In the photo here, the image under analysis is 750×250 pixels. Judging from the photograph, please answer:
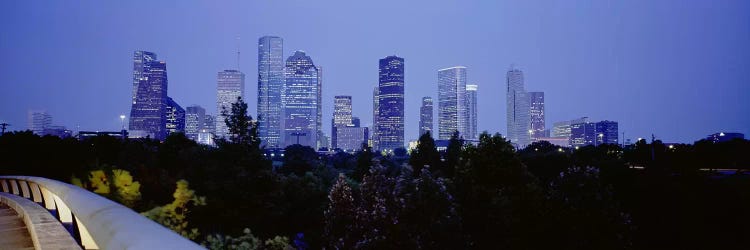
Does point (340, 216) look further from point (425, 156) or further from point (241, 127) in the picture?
point (425, 156)

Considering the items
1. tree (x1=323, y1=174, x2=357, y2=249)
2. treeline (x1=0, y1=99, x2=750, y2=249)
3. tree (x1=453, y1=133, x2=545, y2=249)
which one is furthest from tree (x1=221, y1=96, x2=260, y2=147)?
tree (x1=453, y1=133, x2=545, y2=249)

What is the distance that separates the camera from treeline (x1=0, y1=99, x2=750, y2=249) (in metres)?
19.6

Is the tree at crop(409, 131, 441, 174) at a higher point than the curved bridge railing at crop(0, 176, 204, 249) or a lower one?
lower

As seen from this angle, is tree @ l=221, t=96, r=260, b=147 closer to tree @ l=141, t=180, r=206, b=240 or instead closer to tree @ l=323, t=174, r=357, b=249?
tree @ l=141, t=180, r=206, b=240

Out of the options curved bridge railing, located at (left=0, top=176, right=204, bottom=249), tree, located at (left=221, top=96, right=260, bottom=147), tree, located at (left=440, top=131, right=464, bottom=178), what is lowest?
tree, located at (left=440, top=131, right=464, bottom=178)

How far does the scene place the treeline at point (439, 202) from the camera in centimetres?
1958

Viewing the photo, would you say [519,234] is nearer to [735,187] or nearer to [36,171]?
[735,187]

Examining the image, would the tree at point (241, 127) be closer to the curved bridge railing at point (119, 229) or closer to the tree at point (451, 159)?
the tree at point (451, 159)

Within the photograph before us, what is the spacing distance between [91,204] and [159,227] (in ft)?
4.62

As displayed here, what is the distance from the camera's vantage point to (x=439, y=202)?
1952 centimetres

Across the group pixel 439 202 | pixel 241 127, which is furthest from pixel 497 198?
pixel 241 127

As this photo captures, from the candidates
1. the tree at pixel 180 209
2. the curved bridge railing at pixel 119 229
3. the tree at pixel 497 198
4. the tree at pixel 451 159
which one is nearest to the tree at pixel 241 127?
the tree at pixel 180 209

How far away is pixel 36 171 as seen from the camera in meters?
31.7

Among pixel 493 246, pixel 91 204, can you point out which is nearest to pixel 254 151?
pixel 493 246
